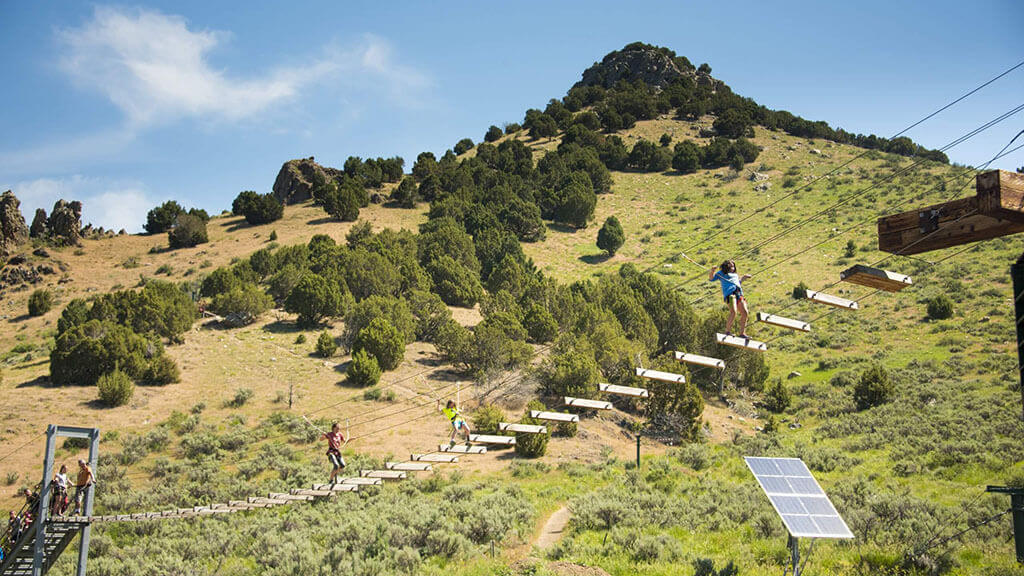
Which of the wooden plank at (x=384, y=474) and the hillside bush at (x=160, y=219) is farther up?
the hillside bush at (x=160, y=219)

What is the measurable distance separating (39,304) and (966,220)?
65150 millimetres

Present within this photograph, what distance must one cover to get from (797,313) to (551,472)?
102 feet

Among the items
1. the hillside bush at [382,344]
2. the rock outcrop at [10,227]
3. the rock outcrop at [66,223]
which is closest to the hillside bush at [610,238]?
the hillside bush at [382,344]

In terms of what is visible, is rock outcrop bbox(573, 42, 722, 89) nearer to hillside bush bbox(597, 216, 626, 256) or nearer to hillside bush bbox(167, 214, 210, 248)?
hillside bush bbox(597, 216, 626, 256)

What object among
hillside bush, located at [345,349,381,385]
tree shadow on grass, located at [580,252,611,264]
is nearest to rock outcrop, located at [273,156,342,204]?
tree shadow on grass, located at [580,252,611,264]

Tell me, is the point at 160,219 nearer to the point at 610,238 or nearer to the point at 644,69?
the point at 610,238

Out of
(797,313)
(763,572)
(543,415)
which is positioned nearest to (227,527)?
(543,415)

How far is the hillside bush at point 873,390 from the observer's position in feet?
105

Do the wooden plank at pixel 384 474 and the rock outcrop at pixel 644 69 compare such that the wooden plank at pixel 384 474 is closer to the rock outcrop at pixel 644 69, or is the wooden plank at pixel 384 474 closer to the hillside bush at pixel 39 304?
the hillside bush at pixel 39 304

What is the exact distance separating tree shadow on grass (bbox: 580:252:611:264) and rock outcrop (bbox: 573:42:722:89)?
83.2 m

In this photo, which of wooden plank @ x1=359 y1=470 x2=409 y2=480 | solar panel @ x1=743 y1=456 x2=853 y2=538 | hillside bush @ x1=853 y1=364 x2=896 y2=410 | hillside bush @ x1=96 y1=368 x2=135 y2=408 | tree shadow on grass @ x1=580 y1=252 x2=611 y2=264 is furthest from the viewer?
tree shadow on grass @ x1=580 y1=252 x2=611 y2=264

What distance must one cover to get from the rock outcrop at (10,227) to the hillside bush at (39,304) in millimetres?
12483

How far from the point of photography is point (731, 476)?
74.6 ft

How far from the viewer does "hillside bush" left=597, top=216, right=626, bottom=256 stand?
2680 inches
